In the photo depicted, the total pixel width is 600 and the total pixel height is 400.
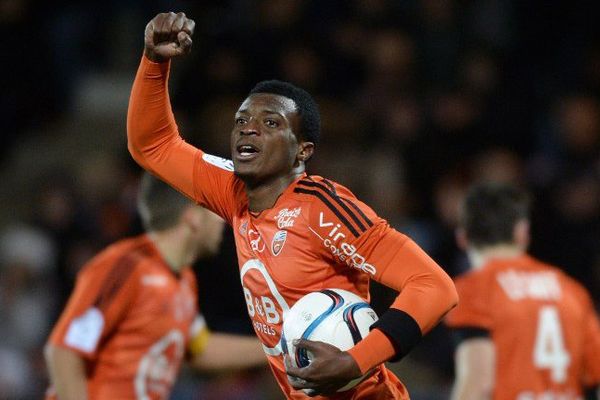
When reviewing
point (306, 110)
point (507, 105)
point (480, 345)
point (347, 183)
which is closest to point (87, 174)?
point (347, 183)

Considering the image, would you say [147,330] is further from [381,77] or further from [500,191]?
[381,77]

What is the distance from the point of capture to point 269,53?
30.5 ft

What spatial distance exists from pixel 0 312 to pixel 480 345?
4.78m

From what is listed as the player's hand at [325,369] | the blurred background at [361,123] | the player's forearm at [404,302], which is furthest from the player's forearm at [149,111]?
the blurred background at [361,123]

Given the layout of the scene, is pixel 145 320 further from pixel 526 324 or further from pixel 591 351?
pixel 591 351

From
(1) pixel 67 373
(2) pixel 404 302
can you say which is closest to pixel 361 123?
(1) pixel 67 373

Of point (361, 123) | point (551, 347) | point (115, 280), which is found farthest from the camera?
point (361, 123)

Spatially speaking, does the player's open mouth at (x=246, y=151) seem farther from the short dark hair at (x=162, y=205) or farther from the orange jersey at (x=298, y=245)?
the short dark hair at (x=162, y=205)

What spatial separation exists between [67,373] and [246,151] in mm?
1682

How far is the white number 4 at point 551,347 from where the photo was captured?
5207mm

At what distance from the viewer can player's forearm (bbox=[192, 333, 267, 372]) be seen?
5578 mm

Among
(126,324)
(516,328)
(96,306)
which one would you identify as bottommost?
(126,324)

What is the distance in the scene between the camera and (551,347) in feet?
17.1

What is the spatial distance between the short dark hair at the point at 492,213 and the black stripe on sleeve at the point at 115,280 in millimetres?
1656
